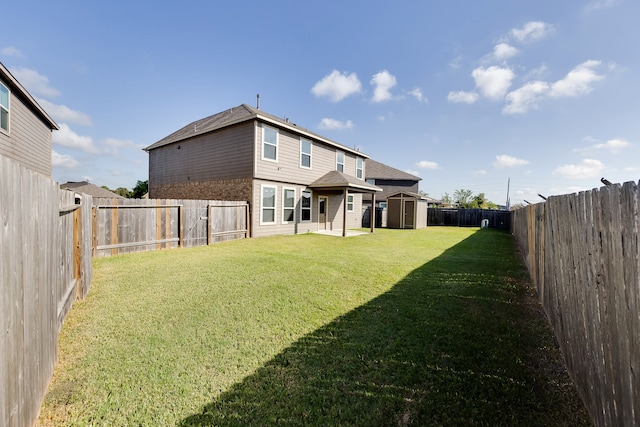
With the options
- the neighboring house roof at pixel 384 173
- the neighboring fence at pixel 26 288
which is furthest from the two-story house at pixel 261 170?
the neighboring house roof at pixel 384 173

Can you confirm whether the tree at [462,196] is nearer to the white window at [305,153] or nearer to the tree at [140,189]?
the white window at [305,153]

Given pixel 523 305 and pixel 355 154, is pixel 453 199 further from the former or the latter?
pixel 523 305

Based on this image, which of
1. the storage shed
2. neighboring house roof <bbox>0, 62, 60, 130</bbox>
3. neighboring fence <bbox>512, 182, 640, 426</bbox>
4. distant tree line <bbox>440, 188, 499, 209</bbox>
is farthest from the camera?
distant tree line <bbox>440, 188, 499, 209</bbox>

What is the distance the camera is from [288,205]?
13.8 meters

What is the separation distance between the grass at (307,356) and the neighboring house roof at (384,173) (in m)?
25.7

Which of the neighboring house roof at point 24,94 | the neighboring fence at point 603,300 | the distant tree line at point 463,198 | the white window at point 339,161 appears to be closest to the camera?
the neighboring fence at point 603,300

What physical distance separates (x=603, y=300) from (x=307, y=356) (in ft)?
7.98

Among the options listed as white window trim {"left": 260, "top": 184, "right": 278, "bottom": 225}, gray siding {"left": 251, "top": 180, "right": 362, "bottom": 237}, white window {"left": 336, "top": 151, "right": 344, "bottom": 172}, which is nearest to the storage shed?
gray siding {"left": 251, "top": 180, "right": 362, "bottom": 237}

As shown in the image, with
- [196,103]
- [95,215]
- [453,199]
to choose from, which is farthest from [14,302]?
[453,199]

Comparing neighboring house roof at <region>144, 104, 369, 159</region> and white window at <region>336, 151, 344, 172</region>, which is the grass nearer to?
neighboring house roof at <region>144, 104, 369, 159</region>

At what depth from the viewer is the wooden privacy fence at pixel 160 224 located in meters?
7.89

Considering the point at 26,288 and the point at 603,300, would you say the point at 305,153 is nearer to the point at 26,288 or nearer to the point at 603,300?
the point at 26,288

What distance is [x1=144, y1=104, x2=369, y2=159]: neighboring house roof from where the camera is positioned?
1213cm

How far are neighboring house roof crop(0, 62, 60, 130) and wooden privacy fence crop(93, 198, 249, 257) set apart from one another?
5.01 m
